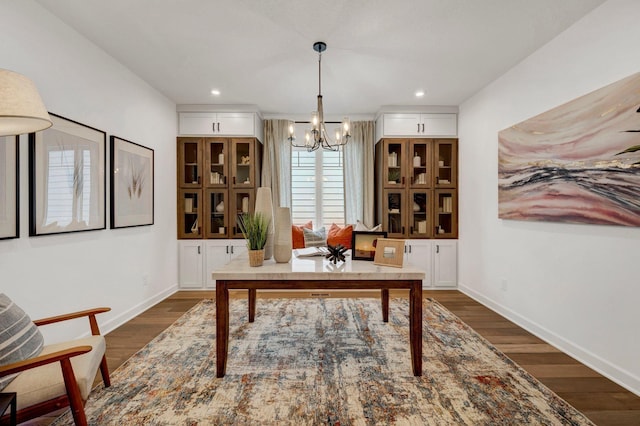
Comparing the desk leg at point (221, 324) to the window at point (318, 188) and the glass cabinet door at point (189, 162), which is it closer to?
the glass cabinet door at point (189, 162)

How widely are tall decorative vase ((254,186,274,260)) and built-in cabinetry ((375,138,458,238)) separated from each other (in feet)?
8.37

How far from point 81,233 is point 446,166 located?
4.50 meters

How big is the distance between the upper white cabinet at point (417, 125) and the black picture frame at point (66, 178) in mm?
3548

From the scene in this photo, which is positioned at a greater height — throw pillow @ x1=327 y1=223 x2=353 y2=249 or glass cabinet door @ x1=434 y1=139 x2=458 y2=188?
glass cabinet door @ x1=434 y1=139 x2=458 y2=188

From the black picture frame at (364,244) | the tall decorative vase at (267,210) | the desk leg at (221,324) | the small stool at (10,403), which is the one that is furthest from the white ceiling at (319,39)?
the small stool at (10,403)

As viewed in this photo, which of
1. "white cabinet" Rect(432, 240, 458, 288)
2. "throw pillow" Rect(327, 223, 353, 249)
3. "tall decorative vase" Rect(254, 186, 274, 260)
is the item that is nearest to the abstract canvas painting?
"white cabinet" Rect(432, 240, 458, 288)

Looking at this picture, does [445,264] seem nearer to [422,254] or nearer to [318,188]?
[422,254]

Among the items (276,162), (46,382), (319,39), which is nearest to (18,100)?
(46,382)

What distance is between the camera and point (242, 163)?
4785mm

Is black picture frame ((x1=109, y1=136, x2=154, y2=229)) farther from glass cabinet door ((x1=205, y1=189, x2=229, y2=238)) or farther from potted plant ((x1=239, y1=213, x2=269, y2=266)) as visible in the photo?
potted plant ((x1=239, y1=213, x2=269, y2=266))

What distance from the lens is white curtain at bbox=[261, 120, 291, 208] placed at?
16.4ft

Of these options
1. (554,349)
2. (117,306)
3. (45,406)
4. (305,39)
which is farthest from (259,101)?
(554,349)

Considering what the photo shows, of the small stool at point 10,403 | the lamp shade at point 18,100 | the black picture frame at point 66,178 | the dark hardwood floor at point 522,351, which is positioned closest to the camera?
the small stool at point 10,403

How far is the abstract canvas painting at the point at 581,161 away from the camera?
2.13m
